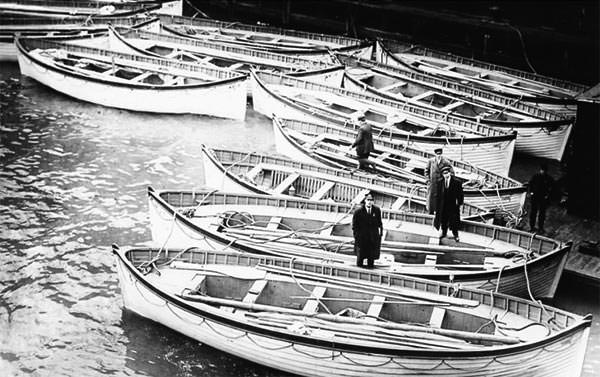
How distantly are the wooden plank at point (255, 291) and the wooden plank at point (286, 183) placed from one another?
3.26m

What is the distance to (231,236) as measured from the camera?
43.1 ft

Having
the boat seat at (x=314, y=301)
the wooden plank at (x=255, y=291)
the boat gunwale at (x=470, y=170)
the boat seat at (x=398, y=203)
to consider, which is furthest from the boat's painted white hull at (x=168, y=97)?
the boat seat at (x=314, y=301)

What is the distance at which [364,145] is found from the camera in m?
16.0

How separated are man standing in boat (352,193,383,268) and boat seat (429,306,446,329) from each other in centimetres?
142

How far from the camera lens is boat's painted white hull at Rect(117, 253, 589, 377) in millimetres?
10117

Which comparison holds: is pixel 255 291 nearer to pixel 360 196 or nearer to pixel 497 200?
pixel 360 196

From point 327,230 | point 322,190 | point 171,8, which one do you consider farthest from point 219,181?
point 171,8

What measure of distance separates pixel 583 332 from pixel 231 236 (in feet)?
19.9

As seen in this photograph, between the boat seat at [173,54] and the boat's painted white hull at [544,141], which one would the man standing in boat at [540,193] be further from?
the boat seat at [173,54]

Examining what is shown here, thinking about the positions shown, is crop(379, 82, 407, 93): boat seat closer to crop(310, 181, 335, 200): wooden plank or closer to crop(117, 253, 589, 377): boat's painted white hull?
crop(310, 181, 335, 200): wooden plank

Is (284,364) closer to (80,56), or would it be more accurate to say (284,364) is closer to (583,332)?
(583,332)

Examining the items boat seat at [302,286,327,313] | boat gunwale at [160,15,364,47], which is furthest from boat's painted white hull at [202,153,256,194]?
boat gunwale at [160,15,364,47]

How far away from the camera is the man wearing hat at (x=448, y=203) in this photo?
1294cm

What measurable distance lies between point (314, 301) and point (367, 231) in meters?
1.44
